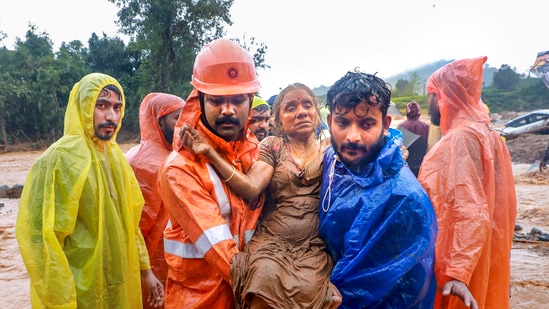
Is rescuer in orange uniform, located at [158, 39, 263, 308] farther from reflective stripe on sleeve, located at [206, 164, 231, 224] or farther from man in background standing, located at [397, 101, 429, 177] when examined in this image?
man in background standing, located at [397, 101, 429, 177]

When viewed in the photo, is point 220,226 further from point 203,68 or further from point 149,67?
point 149,67

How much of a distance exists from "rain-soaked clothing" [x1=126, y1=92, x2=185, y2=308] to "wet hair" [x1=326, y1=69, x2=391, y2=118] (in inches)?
71.7

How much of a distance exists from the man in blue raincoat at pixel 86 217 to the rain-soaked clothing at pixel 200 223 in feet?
2.22

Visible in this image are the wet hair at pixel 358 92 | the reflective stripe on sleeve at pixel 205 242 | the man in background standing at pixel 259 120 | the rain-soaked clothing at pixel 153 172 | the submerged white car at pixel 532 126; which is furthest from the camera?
the submerged white car at pixel 532 126

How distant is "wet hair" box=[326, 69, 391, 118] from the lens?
1766 mm

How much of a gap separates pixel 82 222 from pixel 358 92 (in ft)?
5.76

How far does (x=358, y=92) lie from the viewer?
5.78 ft

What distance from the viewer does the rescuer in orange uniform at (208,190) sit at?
1.67 meters

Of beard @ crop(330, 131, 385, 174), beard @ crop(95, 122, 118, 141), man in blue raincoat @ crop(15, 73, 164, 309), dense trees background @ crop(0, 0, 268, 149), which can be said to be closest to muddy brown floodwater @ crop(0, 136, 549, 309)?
man in blue raincoat @ crop(15, 73, 164, 309)

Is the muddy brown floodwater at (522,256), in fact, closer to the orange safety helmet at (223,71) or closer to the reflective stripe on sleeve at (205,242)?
the reflective stripe on sleeve at (205,242)


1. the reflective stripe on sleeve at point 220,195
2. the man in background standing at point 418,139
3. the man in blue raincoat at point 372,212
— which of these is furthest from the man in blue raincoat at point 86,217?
the man in background standing at point 418,139

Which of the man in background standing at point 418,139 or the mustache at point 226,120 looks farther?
the man in background standing at point 418,139

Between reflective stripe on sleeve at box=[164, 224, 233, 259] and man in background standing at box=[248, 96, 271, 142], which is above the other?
man in background standing at box=[248, 96, 271, 142]

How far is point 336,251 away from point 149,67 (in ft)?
66.9
